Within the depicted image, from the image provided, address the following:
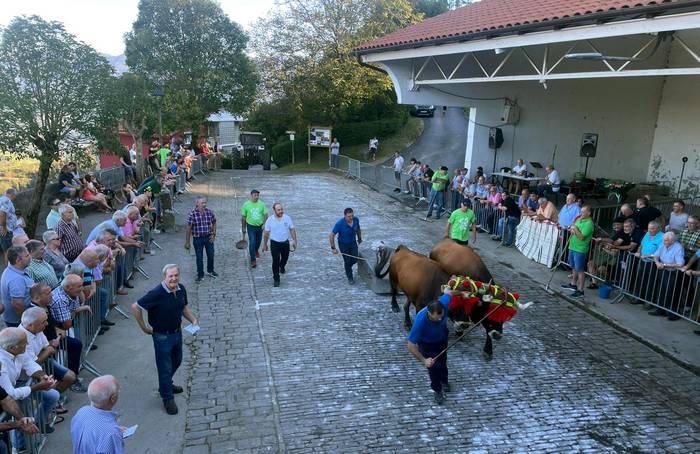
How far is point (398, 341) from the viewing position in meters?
7.89

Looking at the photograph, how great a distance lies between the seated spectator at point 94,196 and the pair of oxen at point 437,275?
31.5ft

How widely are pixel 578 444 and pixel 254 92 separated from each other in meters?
28.6

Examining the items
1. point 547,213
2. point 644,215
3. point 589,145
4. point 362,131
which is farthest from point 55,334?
point 362,131

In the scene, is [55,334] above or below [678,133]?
below

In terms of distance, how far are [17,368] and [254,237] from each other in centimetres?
638

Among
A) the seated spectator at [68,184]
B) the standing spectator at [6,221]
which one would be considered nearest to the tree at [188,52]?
the seated spectator at [68,184]

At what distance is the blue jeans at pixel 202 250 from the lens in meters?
9.88

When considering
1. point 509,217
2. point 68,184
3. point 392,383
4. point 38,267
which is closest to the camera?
point 38,267

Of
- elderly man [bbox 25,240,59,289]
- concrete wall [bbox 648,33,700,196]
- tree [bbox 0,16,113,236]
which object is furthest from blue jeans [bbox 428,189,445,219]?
elderly man [bbox 25,240,59,289]

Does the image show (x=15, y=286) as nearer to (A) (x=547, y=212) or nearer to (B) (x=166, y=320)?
(B) (x=166, y=320)

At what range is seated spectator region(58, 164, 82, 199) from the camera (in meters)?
13.9

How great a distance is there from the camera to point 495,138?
18578 mm

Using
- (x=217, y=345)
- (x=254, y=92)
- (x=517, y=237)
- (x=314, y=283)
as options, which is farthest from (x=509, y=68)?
(x=254, y=92)

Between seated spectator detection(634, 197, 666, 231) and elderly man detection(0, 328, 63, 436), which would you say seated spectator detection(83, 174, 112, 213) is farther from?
A: seated spectator detection(634, 197, 666, 231)
